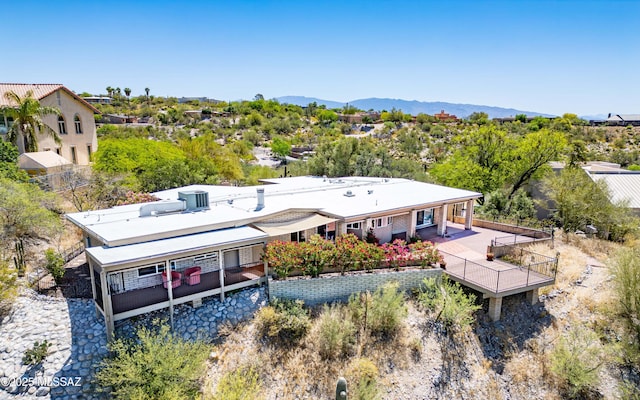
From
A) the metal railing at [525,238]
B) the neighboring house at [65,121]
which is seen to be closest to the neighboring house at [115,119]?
the neighboring house at [65,121]

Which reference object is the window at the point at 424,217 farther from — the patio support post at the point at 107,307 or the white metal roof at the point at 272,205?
the patio support post at the point at 107,307

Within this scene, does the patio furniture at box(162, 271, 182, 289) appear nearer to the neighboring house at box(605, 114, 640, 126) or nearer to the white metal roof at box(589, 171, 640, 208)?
the white metal roof at box(589, 171, 640, 208)

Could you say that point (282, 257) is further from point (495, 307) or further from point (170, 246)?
point (495, 307)

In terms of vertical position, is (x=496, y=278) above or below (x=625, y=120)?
below

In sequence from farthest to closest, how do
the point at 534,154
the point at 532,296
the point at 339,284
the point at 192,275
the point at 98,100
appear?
the point at 98,100 < the point at 534,154 < the point at 532,296 < the point at 339,284 < the point at 192,275

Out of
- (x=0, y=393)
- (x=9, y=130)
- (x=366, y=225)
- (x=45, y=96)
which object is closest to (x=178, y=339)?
(x=0, y=393)

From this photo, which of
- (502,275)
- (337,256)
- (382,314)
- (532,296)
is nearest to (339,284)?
(337,256)
